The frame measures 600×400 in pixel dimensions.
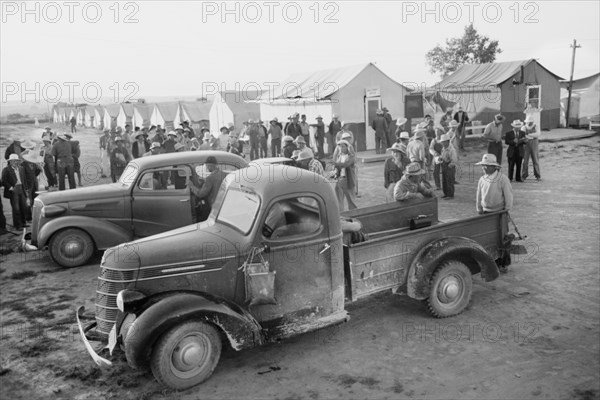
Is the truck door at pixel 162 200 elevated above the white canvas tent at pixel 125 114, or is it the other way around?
the white canvas tent at pixel 125 114

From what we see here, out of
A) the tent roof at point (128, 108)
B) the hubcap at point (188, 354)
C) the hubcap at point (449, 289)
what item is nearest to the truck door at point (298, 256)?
the hubcap at point (188, 354)

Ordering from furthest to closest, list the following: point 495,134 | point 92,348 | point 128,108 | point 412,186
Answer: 1. point 128,108
2. point 495,134
3. point 412,186
4. point 92,348

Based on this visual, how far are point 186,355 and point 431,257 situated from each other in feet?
9.49

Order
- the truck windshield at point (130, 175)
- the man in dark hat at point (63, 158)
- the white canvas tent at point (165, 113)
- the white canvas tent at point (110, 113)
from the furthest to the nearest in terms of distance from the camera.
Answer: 1. the white canvas tent at point (110, 113)
2. the white canvas tent at point (165, 113)
3. the man in dark hat at point (63, 158)
4. the truck windshield at point (130, 175)

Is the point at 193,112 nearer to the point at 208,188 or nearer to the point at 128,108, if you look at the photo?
the point at 128,108

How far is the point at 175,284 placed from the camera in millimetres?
5543

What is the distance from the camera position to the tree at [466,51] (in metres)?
50.7

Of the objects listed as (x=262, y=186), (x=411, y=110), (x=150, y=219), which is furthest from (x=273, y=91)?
(x=262, y=186)

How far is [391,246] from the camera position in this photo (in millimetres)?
Answer: 6426

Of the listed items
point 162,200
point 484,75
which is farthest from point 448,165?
point 484,75

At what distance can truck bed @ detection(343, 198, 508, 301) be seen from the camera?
621 cm

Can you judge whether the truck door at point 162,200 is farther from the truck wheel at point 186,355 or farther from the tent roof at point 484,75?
the tent roof at point 484,75

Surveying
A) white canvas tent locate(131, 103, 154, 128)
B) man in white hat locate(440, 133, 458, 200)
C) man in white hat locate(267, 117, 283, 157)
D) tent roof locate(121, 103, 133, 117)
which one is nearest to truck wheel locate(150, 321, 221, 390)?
man in white hat locate(440, 133, 458, 200)

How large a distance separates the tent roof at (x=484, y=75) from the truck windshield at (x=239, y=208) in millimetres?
22965
